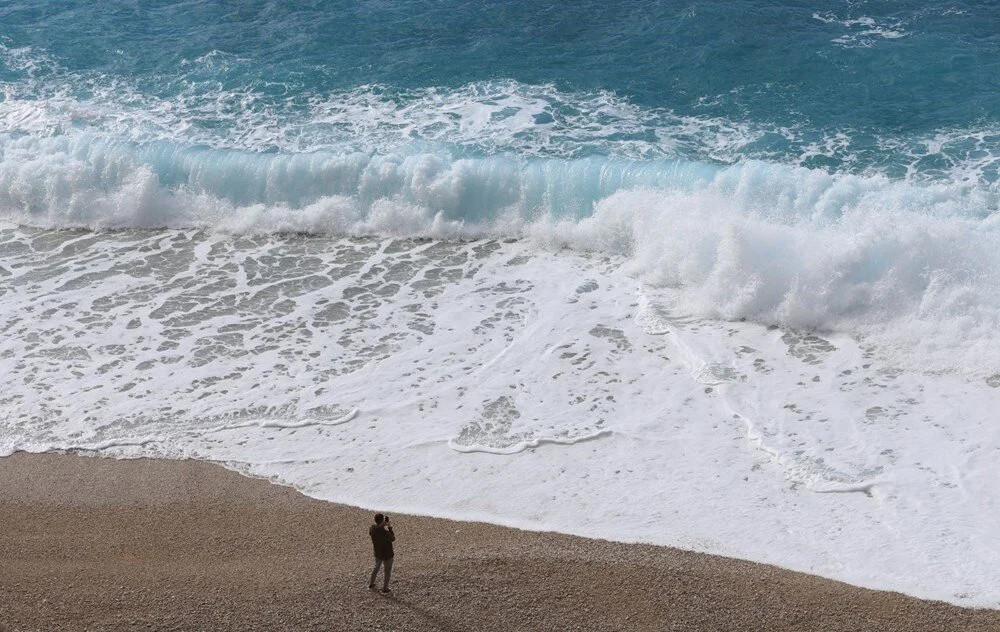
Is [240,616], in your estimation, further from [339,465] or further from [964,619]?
A: [964,619]

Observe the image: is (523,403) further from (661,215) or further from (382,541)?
(661,215)

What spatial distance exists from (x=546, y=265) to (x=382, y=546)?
7691mm

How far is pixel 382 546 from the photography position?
8484mm

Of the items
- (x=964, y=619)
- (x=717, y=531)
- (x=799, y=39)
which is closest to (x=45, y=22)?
(x=799, y=39)

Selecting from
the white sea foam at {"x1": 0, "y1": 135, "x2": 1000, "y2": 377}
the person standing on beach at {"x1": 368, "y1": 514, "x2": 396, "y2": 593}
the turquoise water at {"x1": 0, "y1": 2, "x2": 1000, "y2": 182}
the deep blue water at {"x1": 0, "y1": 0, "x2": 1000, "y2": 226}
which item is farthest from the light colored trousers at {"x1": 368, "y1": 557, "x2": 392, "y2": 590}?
the turquoise water at {"x1": 0, "y1": 2, "x2": 1000, "y2": 182}

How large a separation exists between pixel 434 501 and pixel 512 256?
6.40 meters

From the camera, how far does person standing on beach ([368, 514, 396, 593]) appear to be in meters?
8.45

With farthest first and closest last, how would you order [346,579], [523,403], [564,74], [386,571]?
[564,74] → [523,403] → [346,579] → [386,571]

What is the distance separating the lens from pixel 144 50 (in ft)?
76.2

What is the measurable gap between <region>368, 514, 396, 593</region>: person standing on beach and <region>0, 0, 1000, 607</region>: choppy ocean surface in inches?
55.5

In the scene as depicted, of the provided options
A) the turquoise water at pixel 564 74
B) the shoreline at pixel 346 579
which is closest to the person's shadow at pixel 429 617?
the shoreline at pixel 346 579

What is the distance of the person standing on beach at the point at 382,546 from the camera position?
845 cm

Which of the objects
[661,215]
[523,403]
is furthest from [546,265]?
[523,403]

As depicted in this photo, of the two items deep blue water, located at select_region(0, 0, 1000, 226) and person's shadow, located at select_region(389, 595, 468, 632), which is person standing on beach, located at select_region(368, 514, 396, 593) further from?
deep blue water, located at select_region(0, 0, 1000, 226)
